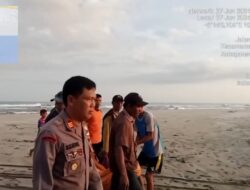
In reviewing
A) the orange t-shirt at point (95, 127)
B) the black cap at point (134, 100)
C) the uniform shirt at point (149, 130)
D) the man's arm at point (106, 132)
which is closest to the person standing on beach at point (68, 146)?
the black cap at point (134, 100)

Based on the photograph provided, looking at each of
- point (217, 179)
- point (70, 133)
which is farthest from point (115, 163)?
point (217, 179)

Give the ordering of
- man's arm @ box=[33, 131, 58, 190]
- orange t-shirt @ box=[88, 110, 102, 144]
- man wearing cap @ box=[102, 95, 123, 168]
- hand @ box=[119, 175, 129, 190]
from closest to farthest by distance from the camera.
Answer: man's arm @ box=[33, 131, 58, 190] < hand @ box=[119, 175, 129, 190] < man wearing cap @ box=[102, 95, 123, 168] < orange t-shirt @ box=[88, 110, 102, 144]

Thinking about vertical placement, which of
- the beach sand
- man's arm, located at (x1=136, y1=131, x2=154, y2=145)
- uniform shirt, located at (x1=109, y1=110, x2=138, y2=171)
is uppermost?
uniform shirt, located at (x1=109, y1=110, x2=138, y2=171)

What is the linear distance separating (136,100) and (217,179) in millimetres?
5000

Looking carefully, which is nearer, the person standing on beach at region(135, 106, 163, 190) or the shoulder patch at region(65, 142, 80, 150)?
the shoulder patch at region(65, 142, 80, 150)

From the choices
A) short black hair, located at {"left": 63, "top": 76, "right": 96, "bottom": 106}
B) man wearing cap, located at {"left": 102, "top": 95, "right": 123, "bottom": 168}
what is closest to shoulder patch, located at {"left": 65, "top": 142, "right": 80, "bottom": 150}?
short black hair, located at {"left": 63, "top": 76, "right": 96, "bottom": 106}

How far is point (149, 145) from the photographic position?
253 inches

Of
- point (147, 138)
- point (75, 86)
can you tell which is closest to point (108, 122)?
point (147, 138)

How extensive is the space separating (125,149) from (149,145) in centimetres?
206

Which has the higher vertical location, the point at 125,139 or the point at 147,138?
the point at 125,139

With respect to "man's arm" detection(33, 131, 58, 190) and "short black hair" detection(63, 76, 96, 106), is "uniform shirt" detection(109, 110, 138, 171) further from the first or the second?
"man's arm" detection(33, 131, 58, 190)

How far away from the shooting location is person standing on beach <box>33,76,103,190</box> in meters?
2.46

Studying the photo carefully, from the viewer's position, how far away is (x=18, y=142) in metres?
14.9

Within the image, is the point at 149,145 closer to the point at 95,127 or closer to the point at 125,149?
the point at 95,127
